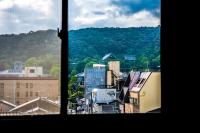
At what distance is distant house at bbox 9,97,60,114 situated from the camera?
2.93m

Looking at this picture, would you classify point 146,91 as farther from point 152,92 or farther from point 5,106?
point 5,106

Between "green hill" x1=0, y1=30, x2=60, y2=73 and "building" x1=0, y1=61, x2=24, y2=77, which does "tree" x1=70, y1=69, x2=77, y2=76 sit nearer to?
"green hill" x1=0, y1=30, x2=60, y2=73

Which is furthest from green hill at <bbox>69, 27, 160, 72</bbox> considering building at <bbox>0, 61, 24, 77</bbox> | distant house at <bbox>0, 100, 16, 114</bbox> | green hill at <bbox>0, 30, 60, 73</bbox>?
distant house at <bbox>0, 100, 16, 114</bbox>

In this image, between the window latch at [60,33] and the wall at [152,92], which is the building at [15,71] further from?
the wall at [152,92]

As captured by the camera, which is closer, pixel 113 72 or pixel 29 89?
pixel 29 89

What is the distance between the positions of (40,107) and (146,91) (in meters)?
0.96

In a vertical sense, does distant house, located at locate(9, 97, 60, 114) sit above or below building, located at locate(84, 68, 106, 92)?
below

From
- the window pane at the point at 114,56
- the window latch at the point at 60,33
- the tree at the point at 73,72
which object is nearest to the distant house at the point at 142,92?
the window pane at the point at 114,56

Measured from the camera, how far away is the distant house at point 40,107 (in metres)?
2.93

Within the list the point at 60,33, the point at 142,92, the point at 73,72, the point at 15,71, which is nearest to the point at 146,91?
the point at 142,92

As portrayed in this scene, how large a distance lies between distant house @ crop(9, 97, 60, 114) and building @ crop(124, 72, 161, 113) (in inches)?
25.4

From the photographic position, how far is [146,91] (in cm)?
311
